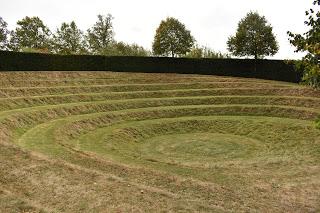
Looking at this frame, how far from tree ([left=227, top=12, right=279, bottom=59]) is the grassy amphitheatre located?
54.2 ft

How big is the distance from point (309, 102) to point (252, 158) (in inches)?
552

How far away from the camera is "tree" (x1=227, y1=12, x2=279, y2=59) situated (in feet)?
192

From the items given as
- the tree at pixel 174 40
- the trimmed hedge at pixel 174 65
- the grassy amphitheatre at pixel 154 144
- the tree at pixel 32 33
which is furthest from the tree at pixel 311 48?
the tree at pixel 32 33

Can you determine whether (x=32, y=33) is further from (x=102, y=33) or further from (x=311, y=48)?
(x=311, y=48)

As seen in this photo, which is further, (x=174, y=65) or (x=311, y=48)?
(x=174, y=65)

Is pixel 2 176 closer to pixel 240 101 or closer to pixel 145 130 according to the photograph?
pixel 145 130

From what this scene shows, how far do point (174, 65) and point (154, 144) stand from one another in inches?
1064

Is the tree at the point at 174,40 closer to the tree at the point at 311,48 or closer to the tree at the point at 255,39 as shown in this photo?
the tree at the point at 255,39

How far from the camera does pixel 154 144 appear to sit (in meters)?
24.8

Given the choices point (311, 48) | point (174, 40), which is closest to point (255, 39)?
point (174, 40)

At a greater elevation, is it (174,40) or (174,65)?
(174,40)

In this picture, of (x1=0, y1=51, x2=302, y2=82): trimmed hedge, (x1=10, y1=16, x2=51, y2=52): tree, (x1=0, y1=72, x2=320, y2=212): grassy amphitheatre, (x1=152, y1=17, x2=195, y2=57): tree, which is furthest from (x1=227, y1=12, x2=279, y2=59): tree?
(x1=10, y1=16, x2=51, y2=52): tree

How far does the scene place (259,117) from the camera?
3103cm

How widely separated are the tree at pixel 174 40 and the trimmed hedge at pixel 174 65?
1561cm
